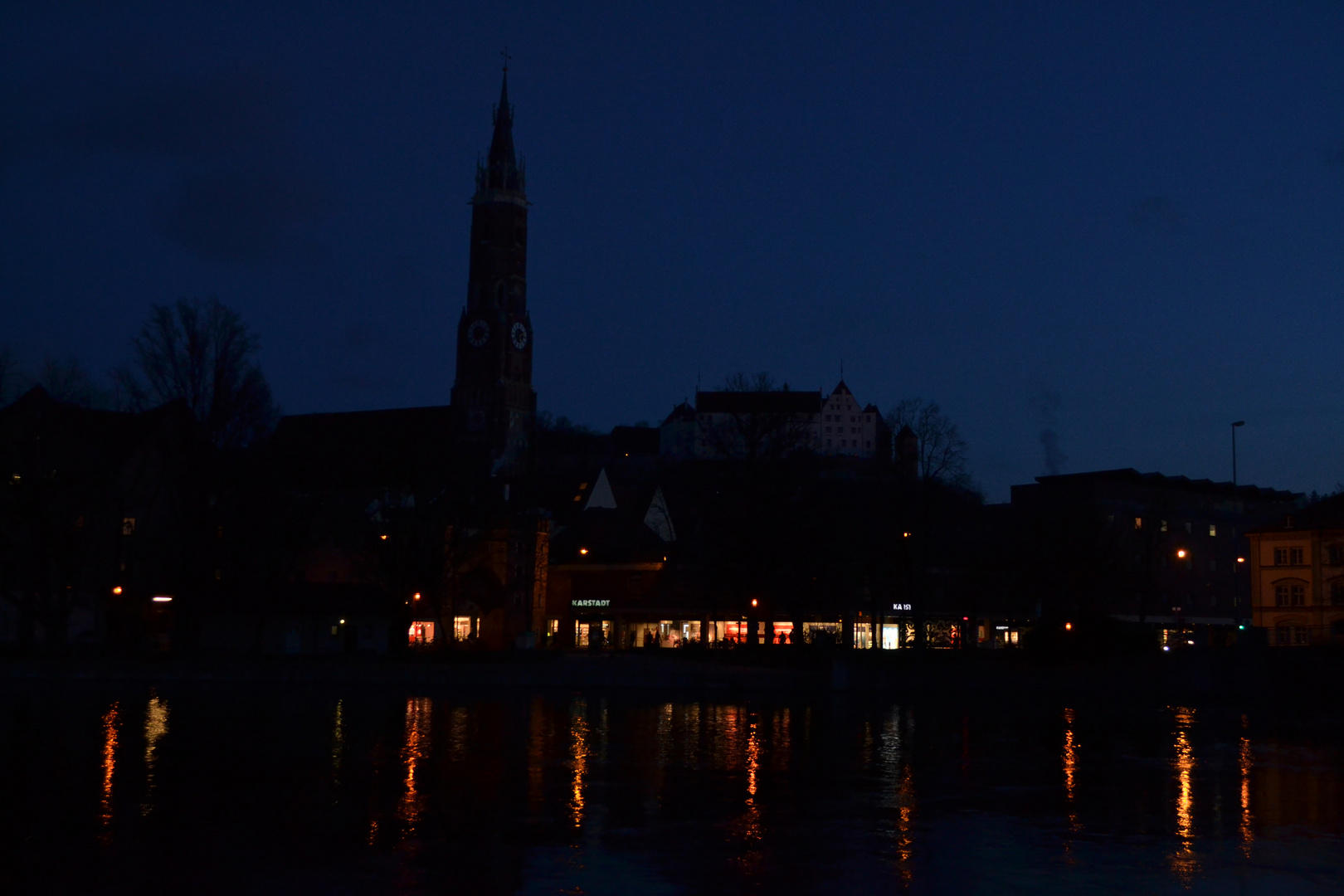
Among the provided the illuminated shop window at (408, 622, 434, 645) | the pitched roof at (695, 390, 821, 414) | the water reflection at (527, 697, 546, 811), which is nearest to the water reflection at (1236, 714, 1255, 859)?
the water reflection at (527, 697, 546, 811)

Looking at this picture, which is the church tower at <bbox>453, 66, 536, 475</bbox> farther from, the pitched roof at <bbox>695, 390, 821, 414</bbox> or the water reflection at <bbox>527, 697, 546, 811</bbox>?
the water reflection at <bbox>527, 697, 546, 811</bbox>

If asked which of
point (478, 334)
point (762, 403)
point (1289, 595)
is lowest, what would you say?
point (1289, 595)

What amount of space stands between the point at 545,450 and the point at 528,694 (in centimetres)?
14708

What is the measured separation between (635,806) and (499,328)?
154068mm

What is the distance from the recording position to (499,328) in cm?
17000

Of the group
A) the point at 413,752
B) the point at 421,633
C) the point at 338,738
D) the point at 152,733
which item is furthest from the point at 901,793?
the point at 421,633

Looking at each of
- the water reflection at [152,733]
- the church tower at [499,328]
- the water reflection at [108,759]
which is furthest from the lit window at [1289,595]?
the church tower at [499,328]

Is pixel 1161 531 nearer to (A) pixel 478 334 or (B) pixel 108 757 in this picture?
(B) pixel 108 757

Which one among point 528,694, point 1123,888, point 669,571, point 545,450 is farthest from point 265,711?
point 545,450

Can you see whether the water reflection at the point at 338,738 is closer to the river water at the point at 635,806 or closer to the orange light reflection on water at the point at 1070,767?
the river water at the point at 635,806

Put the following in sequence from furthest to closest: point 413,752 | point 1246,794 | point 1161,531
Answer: point 1161,531 < point 413,752 < point 1246,794

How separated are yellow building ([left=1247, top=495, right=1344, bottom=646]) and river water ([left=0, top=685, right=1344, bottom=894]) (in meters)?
44.4

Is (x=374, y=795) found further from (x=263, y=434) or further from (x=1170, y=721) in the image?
(x=263, y=434)

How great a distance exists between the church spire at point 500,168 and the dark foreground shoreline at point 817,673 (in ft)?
393
